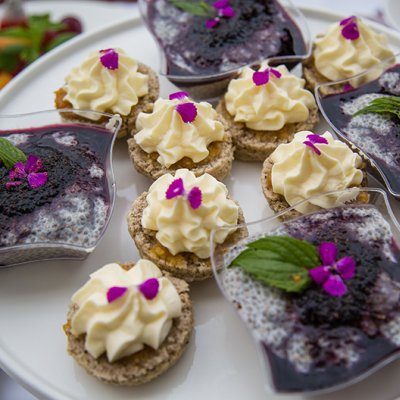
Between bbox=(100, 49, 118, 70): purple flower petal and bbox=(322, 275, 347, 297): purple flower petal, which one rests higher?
bbox=(100, 49, 118, 70): purple flower petal

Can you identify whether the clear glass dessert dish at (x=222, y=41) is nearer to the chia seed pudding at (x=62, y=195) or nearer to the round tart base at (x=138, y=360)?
the chia seed pudding at (x=62, y=195)

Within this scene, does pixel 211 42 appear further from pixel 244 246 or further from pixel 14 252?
pixel 14 252

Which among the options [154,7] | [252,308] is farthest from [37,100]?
[252,308]

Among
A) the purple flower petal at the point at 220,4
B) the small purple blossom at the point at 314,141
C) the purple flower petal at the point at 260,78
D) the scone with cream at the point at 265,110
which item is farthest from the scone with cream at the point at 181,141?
the purple flower petal at the point at 220,4

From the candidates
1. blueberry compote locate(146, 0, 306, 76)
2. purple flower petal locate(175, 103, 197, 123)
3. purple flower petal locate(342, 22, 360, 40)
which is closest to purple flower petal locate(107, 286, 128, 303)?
purple flower petal locate(175, 103, 197, 123)

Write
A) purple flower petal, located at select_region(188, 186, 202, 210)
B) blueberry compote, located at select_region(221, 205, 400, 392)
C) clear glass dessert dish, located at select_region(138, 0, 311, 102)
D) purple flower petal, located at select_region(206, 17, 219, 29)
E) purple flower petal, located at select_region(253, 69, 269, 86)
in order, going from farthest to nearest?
1. purple flower petal, located at select_region(206, 17, 219, 29)
2. clear glass dessert dish, located at select_region(138, 0, 311, 102)
3. purple flower petal, located at select_region(253, 69, 269, 86)
4. purple flower petal, located at select_region(188, 186, 202, 210)
5. blueberry compote, located at select_region(221, 205, 400, 392)

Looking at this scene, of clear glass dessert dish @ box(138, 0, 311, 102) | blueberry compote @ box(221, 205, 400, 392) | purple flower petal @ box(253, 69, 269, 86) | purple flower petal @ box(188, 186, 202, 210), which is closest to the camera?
blueberry compote @ box(221, 205, 400, 392)

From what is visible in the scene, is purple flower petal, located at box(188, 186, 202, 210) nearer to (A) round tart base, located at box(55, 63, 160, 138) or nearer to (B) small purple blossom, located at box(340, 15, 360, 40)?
(A) round tart base, located at box(55, 63, 160, 138)
